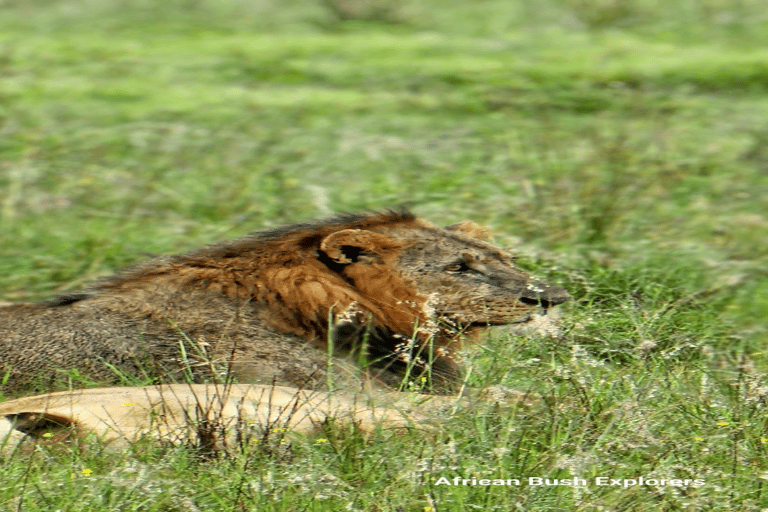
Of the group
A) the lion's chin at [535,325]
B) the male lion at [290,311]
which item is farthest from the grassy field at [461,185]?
the male lion at [290,311]

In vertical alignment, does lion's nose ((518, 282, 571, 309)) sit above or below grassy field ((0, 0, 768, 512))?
above

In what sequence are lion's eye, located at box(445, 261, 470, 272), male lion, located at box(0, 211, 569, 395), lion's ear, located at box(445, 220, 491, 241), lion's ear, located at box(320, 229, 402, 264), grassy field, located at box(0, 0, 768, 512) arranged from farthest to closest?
lion's ear, located at box(445, 220, 491, 241) < lion's eye, located at box(445, 261, 470, 272) < lion's ear, located at box(320, 229, 402, 264) < male lion, located at box(0, 211, 569, 395) < grassy field, located at box(0, 0, 768, 512)

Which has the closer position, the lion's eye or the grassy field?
the grassy field

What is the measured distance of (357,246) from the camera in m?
5.30

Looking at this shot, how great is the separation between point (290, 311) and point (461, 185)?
3573mm

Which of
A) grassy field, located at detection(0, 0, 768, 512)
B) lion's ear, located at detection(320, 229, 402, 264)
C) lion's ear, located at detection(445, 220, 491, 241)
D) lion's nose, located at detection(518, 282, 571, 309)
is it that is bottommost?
grassy field, located at detection(0, 0, 768, 512)

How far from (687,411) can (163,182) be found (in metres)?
5.04

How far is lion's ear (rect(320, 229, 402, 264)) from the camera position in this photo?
207 inches

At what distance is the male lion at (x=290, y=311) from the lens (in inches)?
192

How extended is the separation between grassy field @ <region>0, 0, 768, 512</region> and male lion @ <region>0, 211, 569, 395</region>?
0.82 ft

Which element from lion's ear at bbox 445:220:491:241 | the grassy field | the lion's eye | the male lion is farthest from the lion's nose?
lion's ear at bbox 445:220:491:241

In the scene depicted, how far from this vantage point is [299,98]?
11.1 meters

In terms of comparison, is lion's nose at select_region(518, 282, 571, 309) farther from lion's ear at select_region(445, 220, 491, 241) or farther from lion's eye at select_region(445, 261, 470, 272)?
lion's ear at select_region(445, 220, 491, 241)

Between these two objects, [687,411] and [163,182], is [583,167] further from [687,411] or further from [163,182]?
[687,411]
